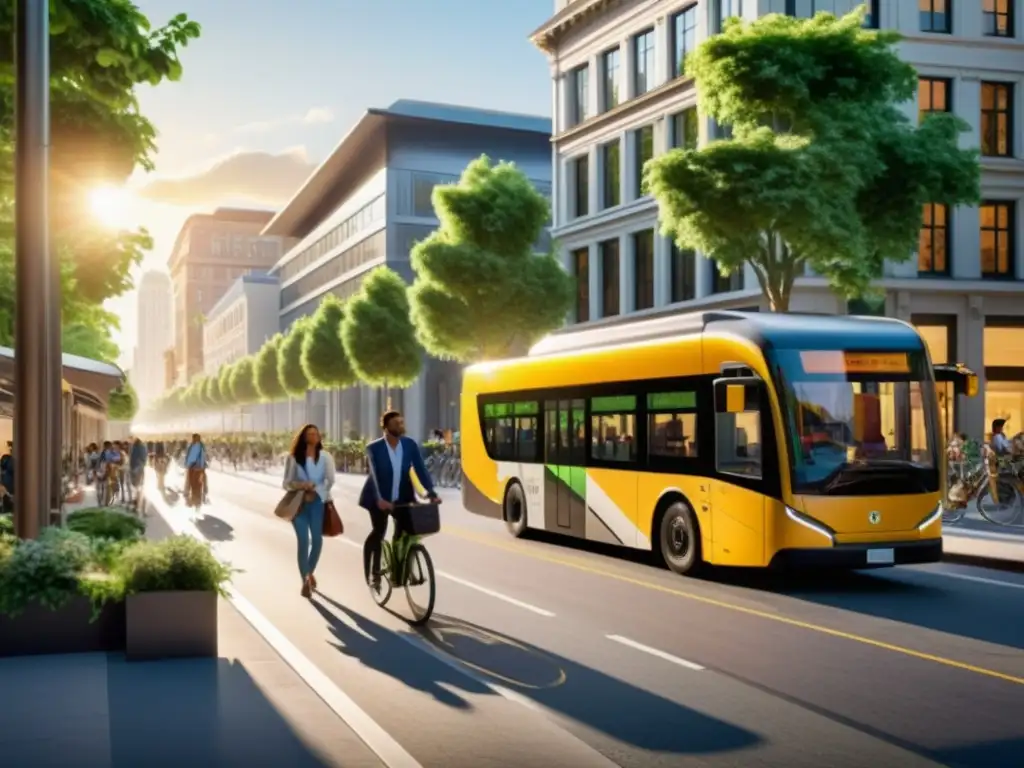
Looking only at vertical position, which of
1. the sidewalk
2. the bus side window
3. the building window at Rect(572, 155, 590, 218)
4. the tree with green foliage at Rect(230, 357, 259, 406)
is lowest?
the sidewalk

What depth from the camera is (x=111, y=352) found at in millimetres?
86625

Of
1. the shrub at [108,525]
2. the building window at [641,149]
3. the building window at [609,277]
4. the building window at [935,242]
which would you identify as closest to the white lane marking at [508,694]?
the shrub at [108,525]

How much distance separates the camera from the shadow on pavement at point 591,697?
7578mm

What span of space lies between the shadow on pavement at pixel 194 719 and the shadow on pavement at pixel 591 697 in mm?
1702

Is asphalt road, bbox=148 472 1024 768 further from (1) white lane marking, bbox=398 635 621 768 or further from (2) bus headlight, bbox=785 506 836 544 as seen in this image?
(2) bus headlight, bbox=785 506 836 544

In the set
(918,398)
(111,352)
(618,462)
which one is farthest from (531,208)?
(111,352)

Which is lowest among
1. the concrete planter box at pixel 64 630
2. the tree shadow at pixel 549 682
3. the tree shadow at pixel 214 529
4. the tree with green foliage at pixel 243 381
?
the tree shadow at pixel 214 529

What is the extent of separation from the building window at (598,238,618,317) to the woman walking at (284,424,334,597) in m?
37.0

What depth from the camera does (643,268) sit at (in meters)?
48.3

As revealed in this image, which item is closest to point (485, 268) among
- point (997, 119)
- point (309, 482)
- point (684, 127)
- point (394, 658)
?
point (684, 127)

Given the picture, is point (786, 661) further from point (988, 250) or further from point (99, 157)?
point (988, 250)

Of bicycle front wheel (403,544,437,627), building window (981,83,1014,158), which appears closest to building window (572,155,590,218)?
building window (981,83,1014,158)

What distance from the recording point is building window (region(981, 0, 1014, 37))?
141 feet

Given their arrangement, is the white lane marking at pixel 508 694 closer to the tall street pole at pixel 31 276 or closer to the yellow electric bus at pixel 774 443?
the tall street pole at pixel 31 276
